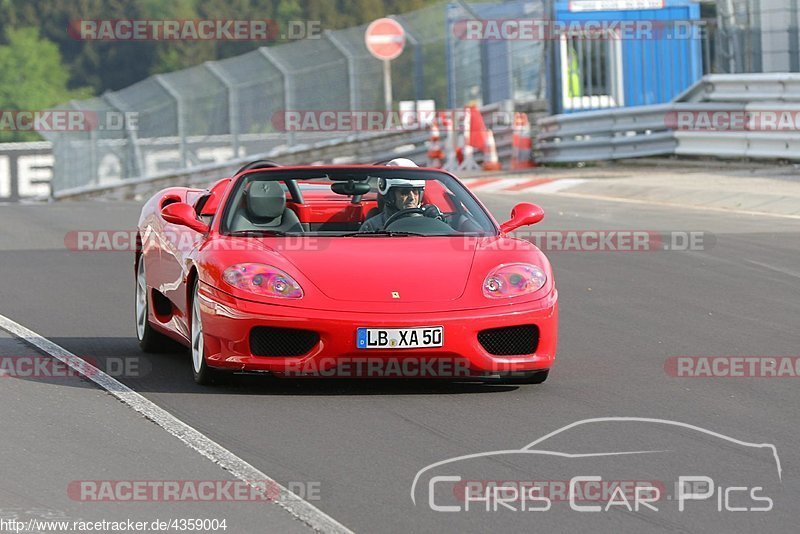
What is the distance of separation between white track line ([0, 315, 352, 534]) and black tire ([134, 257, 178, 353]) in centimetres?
46

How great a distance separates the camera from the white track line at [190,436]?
5719 mm

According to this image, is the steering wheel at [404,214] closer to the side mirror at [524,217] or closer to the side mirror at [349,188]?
A: the side mirror at [349,188]

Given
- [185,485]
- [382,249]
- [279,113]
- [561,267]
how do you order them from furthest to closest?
[279,113], [561,267], [382,249], [185,485]

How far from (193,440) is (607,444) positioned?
1.71 m

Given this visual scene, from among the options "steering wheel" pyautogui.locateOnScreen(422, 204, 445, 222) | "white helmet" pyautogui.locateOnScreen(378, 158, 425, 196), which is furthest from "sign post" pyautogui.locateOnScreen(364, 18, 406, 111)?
"steering wheel" pyautogui.locateOnScreen(422, 204, 445, 222)

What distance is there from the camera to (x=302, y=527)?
556 centimetres

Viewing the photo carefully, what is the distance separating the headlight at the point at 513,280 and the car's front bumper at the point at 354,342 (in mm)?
91

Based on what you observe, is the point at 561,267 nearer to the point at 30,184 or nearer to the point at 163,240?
the point at 163,240

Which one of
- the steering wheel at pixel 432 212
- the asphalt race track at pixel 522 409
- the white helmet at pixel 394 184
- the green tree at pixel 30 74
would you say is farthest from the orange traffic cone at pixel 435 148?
the green tree at pixel 30 74

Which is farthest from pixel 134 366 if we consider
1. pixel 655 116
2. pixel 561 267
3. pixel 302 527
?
pixel 655 116

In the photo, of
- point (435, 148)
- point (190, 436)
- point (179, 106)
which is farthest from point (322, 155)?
point (190, 436)

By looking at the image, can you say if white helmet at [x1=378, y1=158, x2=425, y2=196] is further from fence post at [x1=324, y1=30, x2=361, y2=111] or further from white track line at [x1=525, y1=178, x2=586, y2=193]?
fence post at [x1=324, y1=30, x2=361, y2=111]

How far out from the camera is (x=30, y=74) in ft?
391

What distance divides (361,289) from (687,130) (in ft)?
57.5
